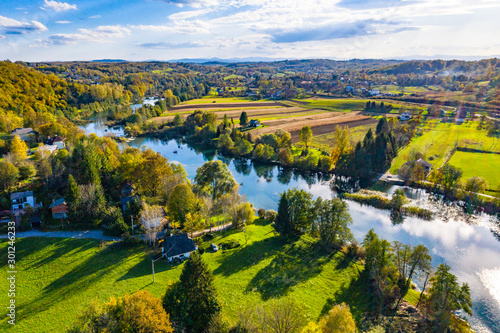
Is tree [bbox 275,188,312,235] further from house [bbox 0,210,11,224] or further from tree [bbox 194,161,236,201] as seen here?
house [bbox 0,210,11,224]

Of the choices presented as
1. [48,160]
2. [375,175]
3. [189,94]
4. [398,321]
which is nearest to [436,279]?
[398,321]

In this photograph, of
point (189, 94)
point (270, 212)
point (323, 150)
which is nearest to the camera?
point (270, 212)

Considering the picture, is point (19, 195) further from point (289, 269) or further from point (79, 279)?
point (289, 269)

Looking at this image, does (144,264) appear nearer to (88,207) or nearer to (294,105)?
(88,207)

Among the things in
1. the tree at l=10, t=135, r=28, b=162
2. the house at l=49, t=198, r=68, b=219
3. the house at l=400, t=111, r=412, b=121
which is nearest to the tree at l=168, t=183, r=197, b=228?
the house at l=49, t=198, r=68, b=219

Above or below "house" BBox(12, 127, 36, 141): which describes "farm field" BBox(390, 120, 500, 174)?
below

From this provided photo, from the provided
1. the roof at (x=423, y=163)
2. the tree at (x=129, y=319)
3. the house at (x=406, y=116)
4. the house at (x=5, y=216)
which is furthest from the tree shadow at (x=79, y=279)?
the house at (x=406, y=116)
